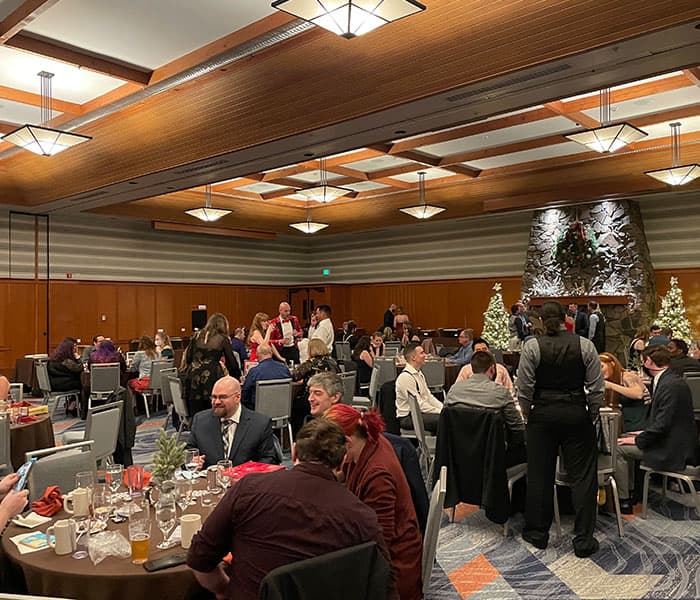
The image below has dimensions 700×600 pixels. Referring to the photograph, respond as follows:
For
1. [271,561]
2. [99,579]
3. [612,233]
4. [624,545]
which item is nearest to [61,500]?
[99,579]

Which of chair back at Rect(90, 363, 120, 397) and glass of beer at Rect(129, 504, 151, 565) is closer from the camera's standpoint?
glass of beer at Rect(129, 504, 151, 565)

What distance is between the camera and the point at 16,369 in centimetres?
1308

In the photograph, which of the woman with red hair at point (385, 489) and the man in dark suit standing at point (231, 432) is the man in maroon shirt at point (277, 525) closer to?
the woman with red hair at point (385, 489)

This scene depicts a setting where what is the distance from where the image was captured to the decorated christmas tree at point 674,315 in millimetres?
13023

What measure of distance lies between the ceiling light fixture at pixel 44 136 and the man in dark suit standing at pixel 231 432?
5.35 metres

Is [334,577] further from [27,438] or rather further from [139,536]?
[27,438]

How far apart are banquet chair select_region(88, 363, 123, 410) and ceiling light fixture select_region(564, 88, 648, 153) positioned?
7.14 m

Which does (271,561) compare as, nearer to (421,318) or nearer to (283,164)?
(283,164)

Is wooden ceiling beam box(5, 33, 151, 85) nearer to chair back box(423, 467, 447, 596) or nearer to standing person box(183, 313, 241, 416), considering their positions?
standing person box(183, 313, 241, 416)

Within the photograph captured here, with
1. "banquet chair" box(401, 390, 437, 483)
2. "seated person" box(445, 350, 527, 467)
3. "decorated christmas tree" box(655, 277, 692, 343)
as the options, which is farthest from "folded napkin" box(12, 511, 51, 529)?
"decorated christmas tree" box(655, 277, 692, 343)

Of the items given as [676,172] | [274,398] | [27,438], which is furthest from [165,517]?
[676,172]

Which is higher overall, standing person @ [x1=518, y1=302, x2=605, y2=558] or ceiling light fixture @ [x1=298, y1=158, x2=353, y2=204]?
ceiling light fixture @ [x1=298, y1=158, x2=353, y2=204]

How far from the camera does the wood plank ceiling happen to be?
5516 mm

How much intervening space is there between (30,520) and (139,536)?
748 millimetres
